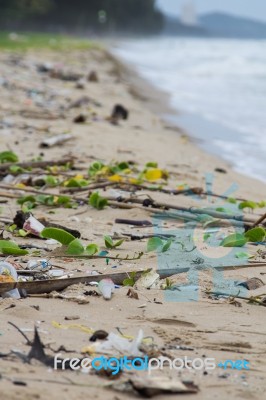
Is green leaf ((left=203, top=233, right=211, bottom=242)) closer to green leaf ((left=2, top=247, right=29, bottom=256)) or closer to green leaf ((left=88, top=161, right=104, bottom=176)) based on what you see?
green leaf ((left=2, top=247, right=29, bottom=256))

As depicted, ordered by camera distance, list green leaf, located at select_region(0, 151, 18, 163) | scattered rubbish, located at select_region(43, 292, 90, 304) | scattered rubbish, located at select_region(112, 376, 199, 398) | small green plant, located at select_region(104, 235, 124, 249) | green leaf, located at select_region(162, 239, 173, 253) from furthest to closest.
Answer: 1. green leaf, located at select_region(0, 151, 18, 163)
2. small green plant, located at select_region(104, 235, 124, 249)
3. green leaf, located at select_region(162, 239, 173, 253)
4. scattered rubbish, located at select_region(43, 292, 90, 304)
5. scattered rubbish, located at select_region(112, 376, 199, 398)

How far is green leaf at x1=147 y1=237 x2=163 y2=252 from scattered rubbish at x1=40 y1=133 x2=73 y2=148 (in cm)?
376

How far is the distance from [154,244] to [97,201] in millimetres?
1097

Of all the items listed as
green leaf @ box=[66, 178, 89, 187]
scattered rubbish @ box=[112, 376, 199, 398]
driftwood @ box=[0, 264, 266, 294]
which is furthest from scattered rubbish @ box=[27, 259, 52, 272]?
green leaf @ box=[66, 178, 89, 187]

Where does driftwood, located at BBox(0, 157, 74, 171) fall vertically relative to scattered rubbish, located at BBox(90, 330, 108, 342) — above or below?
below

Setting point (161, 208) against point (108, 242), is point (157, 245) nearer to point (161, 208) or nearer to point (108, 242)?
point (108, 242)

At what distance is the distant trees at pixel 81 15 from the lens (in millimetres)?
69062

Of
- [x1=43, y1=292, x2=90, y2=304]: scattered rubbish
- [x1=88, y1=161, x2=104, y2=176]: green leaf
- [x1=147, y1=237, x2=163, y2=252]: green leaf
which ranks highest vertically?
[x1=43, y1=292, x2=90, y2=304]: scattered rubbish

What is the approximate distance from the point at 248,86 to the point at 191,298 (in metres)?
17.8

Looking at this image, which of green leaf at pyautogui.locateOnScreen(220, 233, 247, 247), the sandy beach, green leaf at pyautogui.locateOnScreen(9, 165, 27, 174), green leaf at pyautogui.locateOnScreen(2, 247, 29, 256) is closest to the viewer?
the sandy beach

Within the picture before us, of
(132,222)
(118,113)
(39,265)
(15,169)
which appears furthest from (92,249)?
(118,113)

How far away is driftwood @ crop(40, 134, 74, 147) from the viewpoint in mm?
7812

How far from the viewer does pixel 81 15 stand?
90688 millimetres

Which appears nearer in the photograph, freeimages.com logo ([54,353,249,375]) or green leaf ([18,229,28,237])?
freeimages.com logo ([54,353,249,375])
